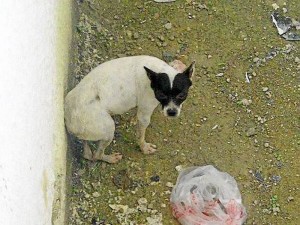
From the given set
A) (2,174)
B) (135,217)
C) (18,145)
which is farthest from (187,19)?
(2,174)

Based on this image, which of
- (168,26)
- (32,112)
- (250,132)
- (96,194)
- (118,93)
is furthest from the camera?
(168,26)

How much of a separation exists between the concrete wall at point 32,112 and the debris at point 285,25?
2.12m

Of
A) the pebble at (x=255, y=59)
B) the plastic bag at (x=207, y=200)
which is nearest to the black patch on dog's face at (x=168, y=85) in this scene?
the plastic bag at (x=207, y=200)

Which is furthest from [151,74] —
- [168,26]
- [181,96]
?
[168,26]

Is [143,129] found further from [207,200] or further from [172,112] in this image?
[207,200]

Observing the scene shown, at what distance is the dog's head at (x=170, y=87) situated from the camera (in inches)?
169

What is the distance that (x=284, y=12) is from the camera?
591cm

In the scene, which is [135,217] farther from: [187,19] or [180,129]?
[187,19]

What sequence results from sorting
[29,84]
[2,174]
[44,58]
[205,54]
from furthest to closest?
[205,54] < [44,58] < [29,84] < [2,174]

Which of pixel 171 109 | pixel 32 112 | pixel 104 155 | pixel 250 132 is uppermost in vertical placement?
pixel 32 112

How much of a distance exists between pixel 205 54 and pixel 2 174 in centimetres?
332

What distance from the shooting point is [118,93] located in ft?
14.5

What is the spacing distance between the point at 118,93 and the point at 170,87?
0.39 meters

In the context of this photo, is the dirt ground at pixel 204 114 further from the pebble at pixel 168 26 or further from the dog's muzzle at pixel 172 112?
the dog's muzzle at pixel 172 112
